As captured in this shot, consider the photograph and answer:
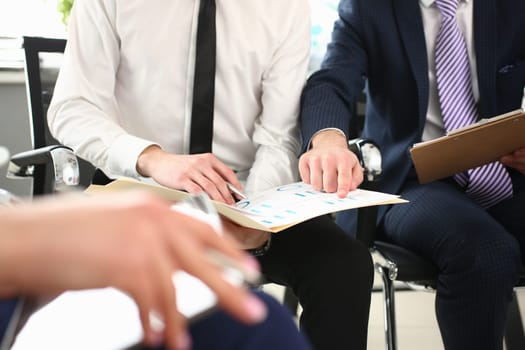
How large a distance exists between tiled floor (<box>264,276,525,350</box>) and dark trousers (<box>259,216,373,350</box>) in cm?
77

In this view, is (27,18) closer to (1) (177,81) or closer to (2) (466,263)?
(1) (177,81)

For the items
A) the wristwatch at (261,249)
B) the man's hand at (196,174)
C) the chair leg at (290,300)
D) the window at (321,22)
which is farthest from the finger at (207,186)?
the window at (321,22)

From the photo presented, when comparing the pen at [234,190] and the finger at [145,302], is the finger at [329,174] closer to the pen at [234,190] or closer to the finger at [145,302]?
the pen at [234,190]

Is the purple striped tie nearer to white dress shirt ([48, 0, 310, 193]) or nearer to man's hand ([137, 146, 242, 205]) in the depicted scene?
white dress shirt ([48, 0, 310, 193])

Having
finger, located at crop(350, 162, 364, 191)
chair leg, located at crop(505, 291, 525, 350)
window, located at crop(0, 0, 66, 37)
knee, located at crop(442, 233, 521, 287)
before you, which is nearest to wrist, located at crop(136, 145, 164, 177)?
finger, located at crop(350, 162, 364, 191)

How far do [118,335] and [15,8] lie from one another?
8.37ft

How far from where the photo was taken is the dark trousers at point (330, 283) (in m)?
1.17

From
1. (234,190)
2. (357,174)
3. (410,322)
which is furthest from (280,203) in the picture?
(410,322)

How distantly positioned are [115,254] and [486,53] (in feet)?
4.36

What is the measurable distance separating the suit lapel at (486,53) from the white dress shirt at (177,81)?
1.34 feet

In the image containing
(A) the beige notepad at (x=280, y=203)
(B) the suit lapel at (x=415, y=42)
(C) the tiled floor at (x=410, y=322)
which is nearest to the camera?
(A) the beige notepad at (x=280, y=203)

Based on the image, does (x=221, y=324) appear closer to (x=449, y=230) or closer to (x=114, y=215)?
(x=114, y=215)

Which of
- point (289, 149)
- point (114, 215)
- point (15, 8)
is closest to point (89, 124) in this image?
point (289, 149)

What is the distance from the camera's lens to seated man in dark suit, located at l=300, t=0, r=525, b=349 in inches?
55.4
